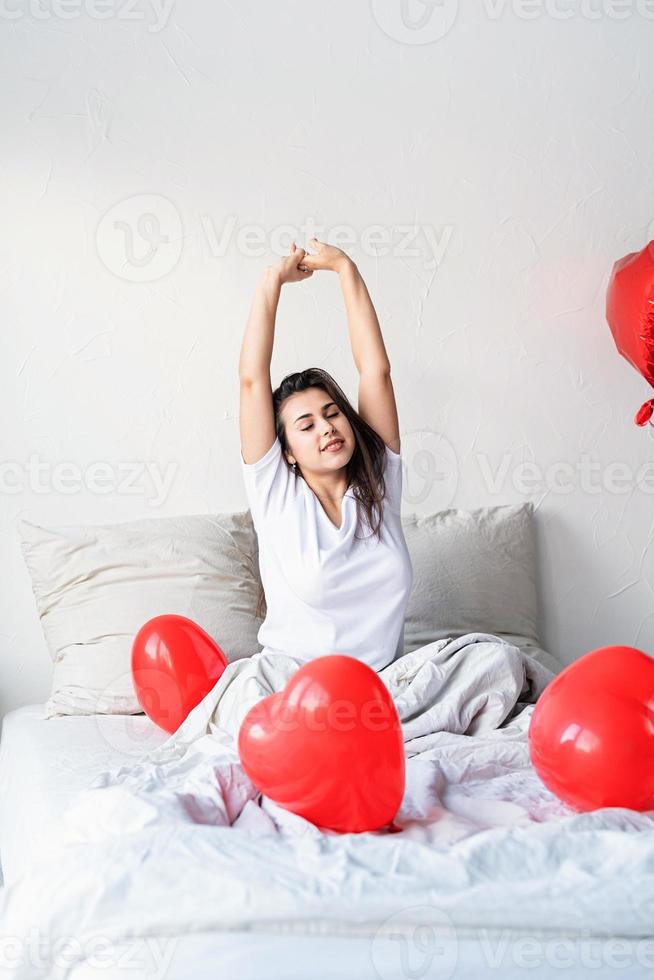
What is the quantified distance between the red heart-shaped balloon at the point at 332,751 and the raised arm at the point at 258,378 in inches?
29.6

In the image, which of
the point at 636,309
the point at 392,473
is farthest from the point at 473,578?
the point at 636,309

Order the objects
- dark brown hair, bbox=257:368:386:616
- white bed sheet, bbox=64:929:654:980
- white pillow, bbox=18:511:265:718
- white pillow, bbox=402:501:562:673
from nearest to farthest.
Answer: white bed sheet, bbox=64:929:654:980, dark brown hair, bbox=257:368:386:616, white pillow, bbox=18:511:265:718, white pillow, bbox=402:501:562:673

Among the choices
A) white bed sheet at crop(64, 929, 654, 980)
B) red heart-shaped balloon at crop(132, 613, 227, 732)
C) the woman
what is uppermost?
the woman

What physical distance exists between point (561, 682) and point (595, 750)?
4.6 inches

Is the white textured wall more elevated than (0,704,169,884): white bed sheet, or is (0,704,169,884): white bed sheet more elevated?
the white textured wall

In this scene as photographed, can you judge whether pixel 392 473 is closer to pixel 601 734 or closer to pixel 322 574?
pixel 322 574

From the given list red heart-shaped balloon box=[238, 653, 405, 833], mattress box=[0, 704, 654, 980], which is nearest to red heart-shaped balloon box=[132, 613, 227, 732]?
red heart-shaped balloon box=[238, 653, 405, 833]

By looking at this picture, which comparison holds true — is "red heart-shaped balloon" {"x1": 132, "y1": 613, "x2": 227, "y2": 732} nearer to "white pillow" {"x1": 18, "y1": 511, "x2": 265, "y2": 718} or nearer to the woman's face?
"white pillow" {"x1": 18, "y1": 511, "x2": 265, "y2": 718}

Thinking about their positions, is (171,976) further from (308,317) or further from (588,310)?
(588,310)

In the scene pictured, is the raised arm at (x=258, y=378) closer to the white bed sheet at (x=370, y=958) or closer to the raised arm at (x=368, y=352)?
the raised arm at (x=368, y=352)

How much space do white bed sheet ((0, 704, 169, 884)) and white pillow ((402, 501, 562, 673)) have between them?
2.07 feet

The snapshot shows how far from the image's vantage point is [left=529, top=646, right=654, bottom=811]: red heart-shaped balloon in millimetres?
1299

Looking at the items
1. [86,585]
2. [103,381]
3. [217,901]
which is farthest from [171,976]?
[103,381]

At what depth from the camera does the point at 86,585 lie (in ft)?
7.21
